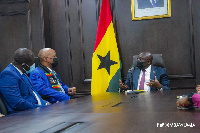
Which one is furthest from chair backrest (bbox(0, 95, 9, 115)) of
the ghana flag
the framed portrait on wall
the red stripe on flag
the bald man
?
the framed portrait on wall

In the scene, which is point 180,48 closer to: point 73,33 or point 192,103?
point 73,33

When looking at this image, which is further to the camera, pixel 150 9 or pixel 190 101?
pixel 150 9

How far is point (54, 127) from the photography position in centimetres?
95

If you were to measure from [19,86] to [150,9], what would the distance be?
2.70m

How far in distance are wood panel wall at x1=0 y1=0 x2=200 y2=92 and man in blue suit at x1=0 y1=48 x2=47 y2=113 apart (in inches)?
70.9

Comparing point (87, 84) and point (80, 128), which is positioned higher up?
point (80, 128)

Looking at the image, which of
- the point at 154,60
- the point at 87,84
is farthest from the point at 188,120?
the point at 87,84

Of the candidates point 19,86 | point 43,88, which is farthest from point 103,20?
point 19,86

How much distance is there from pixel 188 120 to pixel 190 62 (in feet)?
10.8

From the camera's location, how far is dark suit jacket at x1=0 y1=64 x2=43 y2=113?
7.22 ft

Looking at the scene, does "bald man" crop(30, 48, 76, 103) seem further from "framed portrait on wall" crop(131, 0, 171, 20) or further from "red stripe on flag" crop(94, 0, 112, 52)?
"framed portrait on wall" crop(131, 0, 171, 20)

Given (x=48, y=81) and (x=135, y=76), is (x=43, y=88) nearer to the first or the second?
(x=48, y=81)

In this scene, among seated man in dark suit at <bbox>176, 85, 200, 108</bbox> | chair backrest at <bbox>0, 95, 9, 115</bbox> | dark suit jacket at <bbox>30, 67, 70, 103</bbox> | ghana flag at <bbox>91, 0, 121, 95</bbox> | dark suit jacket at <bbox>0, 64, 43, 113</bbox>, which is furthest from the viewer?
ghana flag at <bbox>91, 0, 121, 95</bbox>

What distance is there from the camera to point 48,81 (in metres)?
3.28
